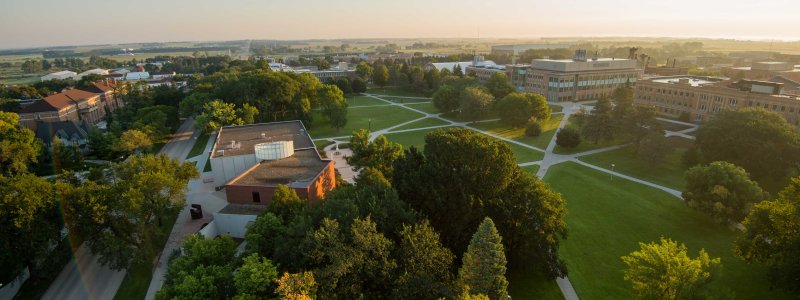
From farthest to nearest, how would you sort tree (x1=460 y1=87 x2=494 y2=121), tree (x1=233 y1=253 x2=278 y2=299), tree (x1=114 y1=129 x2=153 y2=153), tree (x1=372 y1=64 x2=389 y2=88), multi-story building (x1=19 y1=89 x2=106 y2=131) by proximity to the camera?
1. tree (x1=372 y1=64 x2=389 y2=88)
2. tree (x1=460 y1=87 x2=494 y2=121)
3. multi-story building (x1=19 y1=89 x2=106 y2=131)
4. tree (x1=114 y1=129 x2=153 y2=153)
5. tree (x1=233 y1=253 x2=278 y2=299)

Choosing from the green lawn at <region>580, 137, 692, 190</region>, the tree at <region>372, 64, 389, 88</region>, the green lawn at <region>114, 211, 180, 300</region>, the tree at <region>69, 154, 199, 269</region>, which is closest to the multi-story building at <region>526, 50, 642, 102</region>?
the green lawn at <region>580, 137, 692, 190</region>

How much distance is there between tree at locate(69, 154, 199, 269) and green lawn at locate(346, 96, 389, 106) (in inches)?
2734

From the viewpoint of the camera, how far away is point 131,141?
177ft

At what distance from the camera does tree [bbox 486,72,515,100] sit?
83500 mm

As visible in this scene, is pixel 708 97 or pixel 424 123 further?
pixel 424 123

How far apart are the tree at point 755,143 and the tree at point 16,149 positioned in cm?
7458

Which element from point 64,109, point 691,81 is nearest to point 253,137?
point 64,109

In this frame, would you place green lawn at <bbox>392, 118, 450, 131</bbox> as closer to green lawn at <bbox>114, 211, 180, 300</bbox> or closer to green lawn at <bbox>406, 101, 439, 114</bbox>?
green lawn at <bbox>406, 101, 439, 114</bbox>

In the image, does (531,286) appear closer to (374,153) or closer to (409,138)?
(374,153)

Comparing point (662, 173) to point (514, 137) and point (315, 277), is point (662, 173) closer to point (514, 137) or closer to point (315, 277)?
point (514, 137)

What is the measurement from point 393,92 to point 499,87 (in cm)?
4012

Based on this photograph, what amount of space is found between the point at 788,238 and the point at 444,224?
19938 mm

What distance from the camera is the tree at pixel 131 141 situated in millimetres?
53219

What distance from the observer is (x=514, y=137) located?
6562 centimetres
